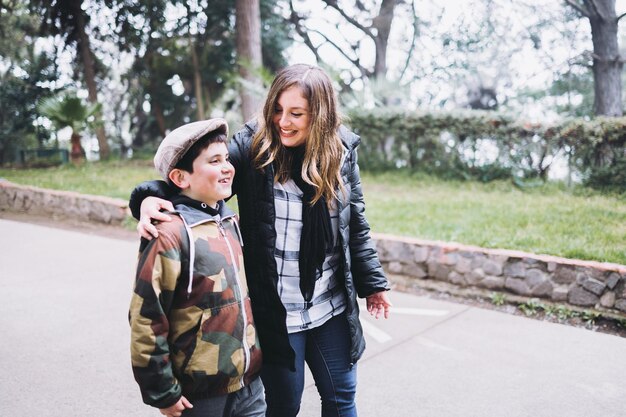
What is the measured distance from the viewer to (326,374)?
215 centimetres

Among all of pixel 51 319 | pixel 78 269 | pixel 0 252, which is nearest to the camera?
pixel 51 319

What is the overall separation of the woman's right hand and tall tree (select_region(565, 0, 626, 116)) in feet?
40.2

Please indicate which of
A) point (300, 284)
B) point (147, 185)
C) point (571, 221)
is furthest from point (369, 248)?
point (571, 221)

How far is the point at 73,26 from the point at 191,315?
14937mm

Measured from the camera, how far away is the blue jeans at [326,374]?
6.89ft

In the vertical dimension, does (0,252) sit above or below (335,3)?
below

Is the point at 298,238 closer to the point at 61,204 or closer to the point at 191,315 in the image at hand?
the point at 191,315

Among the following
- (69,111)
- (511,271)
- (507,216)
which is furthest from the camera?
(69,111)

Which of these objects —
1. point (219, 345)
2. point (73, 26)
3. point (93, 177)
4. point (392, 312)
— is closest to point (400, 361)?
point (392, 312)

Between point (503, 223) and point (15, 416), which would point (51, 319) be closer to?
point (15, 416)

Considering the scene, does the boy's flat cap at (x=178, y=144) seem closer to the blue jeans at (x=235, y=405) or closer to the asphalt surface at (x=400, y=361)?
the blue jeans at (x=235, y=405)

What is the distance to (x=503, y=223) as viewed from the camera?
20.6 ft

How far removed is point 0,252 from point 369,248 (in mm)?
5319

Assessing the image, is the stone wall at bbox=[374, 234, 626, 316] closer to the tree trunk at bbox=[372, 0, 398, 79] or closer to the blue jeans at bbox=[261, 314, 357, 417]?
the blue jeans at bbox=[261, 314, 357, 417]
